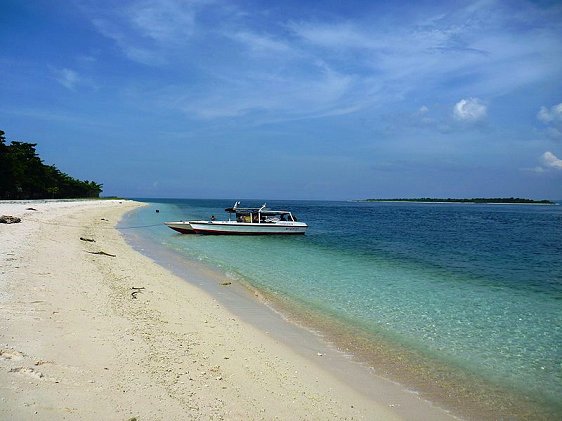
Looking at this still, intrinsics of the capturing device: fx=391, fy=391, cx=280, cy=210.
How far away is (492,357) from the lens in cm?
806

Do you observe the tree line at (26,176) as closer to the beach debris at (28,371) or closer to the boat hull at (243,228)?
the boat hull at (243,228)

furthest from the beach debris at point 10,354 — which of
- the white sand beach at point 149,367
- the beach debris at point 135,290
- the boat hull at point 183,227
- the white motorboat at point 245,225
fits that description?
the boat hull at point 183,227

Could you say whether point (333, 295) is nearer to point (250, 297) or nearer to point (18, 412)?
point (250, 297)

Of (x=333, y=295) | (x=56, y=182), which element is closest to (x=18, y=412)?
(x=333, y=295)

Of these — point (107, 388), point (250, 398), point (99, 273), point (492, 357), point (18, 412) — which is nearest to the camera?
point (18, 412)

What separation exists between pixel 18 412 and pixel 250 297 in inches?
338

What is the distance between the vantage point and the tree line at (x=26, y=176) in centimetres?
5444

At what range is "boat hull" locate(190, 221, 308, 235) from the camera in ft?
107

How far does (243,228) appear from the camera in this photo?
3338 cm

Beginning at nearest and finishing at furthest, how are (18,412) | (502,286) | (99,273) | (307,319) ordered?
1. (18,412)
2. (307,319)
3. (99,273)
4. (502,286)

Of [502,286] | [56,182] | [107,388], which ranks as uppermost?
[56,182]

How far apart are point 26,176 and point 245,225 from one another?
47.4m

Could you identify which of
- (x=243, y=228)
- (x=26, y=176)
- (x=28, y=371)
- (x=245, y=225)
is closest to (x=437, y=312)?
(x=28, y=371)

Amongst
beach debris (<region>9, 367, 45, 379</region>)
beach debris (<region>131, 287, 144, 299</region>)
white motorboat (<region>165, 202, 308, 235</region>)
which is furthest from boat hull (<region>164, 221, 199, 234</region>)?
beach debris (<region>9, 367, 45, 379</region>)
